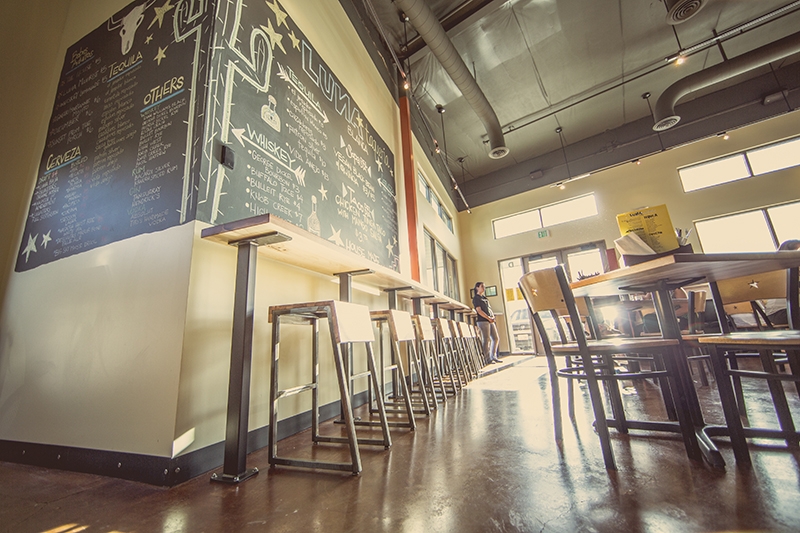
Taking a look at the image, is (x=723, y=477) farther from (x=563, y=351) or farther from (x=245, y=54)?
(x=245, y=54)

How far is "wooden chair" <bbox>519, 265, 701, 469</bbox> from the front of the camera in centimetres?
131

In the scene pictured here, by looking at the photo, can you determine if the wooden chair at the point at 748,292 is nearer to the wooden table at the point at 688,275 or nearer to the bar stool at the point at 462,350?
the wooden table at the point at 688,275

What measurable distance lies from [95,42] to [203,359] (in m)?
2.71

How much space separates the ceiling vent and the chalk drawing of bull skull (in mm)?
4955

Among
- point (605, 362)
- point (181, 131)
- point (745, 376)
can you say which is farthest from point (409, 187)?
point (745, 376)

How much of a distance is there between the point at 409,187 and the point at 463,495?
171 inches

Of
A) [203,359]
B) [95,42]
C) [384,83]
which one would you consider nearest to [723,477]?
[203,359]

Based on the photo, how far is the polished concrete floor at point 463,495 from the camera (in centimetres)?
92

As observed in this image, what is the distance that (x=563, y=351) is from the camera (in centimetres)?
165

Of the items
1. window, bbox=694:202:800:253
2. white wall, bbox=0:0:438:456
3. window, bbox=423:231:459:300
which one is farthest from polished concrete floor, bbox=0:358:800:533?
window, bbox=694:202:800:253

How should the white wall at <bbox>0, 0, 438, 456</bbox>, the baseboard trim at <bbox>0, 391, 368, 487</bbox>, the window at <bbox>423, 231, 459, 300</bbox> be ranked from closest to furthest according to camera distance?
the baseboard trim at <bbox>0, 391, 368, 487</bbox>
the white wall at <bbox>0, 0, 438, 456</bbox>
the window at <bbox>423, 231, 459, 300</bbox>

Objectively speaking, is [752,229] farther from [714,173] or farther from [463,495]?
[463,495]

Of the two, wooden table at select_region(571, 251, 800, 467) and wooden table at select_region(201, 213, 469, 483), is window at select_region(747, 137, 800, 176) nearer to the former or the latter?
wooden table at select_region(571, 251, 800, 467)

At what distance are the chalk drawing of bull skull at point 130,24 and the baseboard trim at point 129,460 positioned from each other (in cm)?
250
